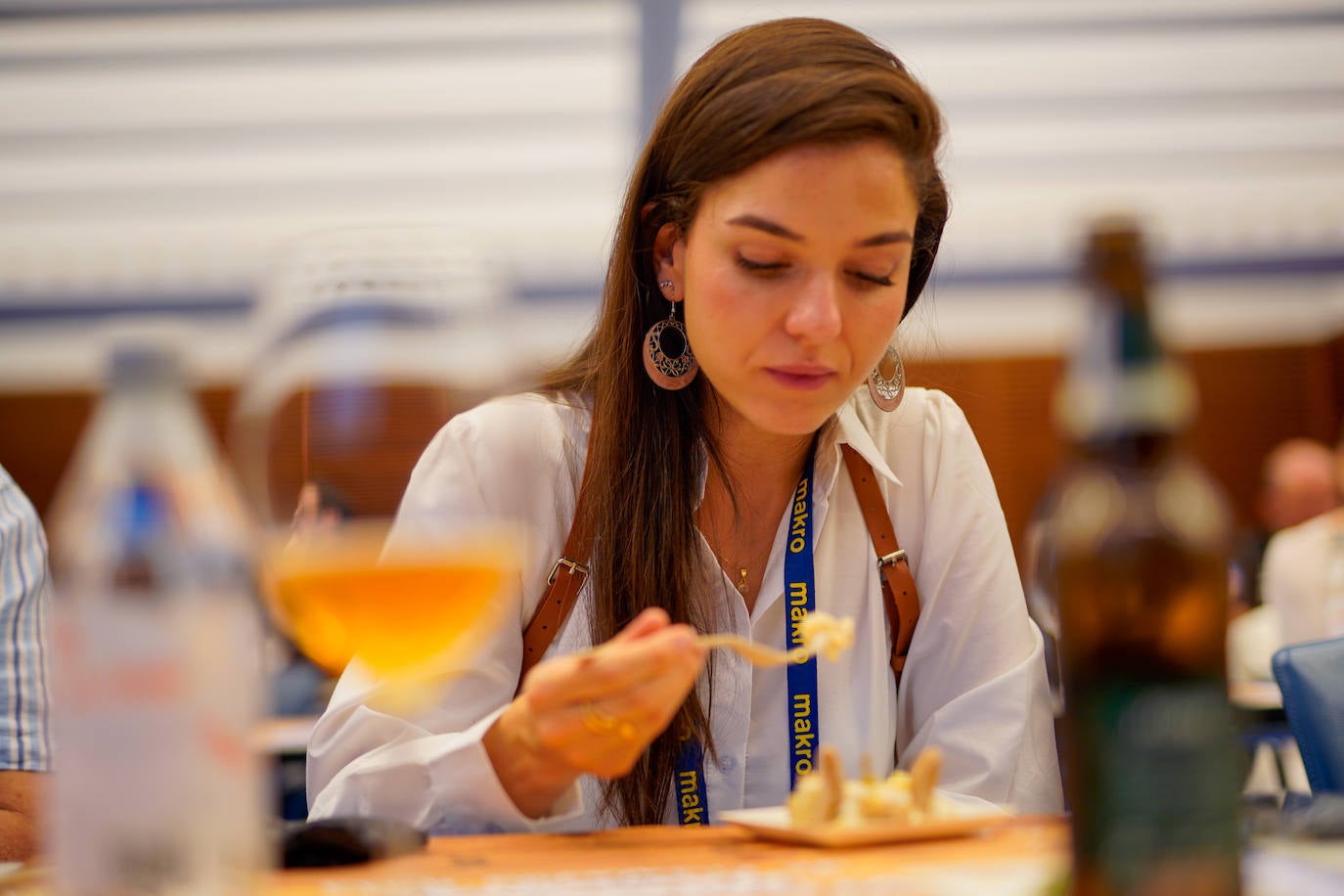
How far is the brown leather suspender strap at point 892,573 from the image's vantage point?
171 cm

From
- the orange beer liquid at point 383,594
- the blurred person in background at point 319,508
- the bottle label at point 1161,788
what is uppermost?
the blurred person in background at point 319,508

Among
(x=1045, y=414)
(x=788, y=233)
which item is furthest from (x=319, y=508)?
(x=1045, y=414)

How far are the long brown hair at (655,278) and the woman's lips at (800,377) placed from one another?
9.4 inches

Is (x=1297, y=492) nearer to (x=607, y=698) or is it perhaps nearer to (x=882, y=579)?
(x=882, y=579)

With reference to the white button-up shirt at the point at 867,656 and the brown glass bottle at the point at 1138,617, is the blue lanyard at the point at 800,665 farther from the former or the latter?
the brown glass bottle at the point at 1138,617

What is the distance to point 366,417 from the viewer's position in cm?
59

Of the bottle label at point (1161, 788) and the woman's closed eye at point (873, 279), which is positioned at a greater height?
the woman's closed eye at point (873, 279)

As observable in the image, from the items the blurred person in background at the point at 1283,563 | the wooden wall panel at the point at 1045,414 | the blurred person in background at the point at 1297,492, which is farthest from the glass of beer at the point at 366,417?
the wooden wall panel at the point at 1045,414

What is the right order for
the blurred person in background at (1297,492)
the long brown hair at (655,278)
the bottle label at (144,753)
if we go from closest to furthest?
1. the bottle label at (144,753)
2. the long brown hair at (655,278)
3. the blurred person in background at (1297,492)

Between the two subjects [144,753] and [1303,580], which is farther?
[1303,580]

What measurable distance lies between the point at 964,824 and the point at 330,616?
526mm

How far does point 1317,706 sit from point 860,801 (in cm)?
72

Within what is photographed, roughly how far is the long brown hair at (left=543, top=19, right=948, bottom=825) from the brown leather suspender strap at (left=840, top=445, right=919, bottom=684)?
8.2 inches

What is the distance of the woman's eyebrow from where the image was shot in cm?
135
